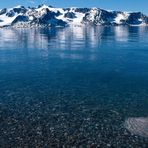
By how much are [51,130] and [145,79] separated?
88.2ft

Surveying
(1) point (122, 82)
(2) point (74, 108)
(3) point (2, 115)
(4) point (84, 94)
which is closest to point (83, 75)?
(1) point (122, 82)

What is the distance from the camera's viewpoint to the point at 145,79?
182 feet

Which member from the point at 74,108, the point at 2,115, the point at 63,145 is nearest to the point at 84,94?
the point at 74,108

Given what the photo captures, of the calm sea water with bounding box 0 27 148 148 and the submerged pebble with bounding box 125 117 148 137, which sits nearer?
the calm sea water with bounding box 0 27 148 148

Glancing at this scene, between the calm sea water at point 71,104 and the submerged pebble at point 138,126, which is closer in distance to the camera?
the calm sea water at point 71,104

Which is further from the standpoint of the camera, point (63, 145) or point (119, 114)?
point (119, 114)

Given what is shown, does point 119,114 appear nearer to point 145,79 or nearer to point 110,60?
point 145,79

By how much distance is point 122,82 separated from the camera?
53.3 metres

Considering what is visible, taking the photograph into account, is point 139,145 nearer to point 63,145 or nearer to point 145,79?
point 63,145

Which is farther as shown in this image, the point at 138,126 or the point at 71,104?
the point at 71,104

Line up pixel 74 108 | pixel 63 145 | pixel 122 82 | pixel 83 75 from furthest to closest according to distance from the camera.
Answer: pixel 83 75 → pixel 122 82 → pixel 74 108 → pixel 63 145

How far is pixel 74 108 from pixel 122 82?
615 inches

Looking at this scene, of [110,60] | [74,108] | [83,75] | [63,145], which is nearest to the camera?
[63,145]

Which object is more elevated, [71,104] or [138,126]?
[71,104]
